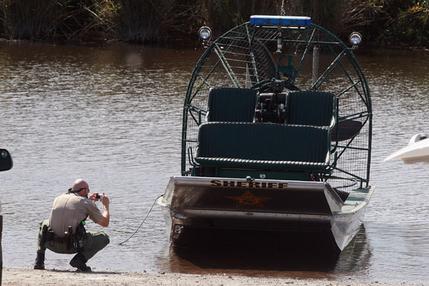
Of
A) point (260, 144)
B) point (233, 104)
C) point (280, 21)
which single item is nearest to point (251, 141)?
point (260, 144)

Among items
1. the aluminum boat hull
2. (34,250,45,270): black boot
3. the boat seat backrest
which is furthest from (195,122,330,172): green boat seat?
(34,250,45,270): black boot

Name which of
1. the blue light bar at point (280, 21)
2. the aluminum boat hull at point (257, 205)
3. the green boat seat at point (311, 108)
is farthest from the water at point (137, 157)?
the blue light bar at point (280, 21)

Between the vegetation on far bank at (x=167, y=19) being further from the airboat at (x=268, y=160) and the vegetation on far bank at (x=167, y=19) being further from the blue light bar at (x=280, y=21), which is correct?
the blue light bar at (x=280, y=21)

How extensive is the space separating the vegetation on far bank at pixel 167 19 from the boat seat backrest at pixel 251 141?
73.0ft

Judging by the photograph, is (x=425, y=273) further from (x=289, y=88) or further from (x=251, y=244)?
(x=289, y=88)

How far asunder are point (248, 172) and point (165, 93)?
472 inches

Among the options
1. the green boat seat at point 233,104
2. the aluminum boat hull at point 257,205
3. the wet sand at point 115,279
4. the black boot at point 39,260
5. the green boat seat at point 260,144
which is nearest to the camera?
the wet sand at point 115,279

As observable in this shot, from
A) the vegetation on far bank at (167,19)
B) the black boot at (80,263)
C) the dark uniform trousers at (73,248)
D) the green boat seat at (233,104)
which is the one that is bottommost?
the vegetation on far bank at (167,19)

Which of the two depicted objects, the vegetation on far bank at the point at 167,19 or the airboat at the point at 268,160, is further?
the vegetation on far bank at the point at 167,19

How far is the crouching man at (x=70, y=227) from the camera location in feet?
39.1

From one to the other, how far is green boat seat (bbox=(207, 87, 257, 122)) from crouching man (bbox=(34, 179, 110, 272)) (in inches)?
141

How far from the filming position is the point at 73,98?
83.5ft

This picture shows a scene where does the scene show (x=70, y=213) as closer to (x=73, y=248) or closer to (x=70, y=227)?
(x=70, y=227)

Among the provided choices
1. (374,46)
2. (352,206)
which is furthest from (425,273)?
(374,46)
